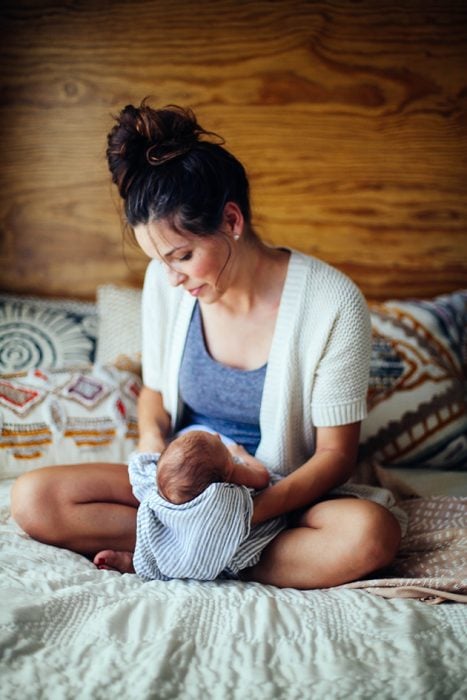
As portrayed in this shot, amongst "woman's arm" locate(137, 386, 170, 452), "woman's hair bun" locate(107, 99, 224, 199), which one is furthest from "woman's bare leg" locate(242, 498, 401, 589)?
"woman's hair bun" locate(107, 99, 224, 199)

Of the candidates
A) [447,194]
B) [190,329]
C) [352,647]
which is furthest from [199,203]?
[447,194]

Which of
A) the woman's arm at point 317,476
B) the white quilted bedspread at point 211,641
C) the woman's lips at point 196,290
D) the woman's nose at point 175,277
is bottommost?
the white quilted bedspread at point 211,641

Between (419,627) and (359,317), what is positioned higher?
(359,317)

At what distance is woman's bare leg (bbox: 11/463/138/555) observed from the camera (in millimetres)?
1439

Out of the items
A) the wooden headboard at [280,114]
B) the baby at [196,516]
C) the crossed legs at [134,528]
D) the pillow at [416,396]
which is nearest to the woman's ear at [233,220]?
the baby at [196,516]

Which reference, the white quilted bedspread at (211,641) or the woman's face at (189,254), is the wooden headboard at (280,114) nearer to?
the woman's face at (189,254)

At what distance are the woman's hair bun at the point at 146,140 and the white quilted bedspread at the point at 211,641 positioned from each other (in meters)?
0.78

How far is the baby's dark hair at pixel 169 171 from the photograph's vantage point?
1401 millimetres

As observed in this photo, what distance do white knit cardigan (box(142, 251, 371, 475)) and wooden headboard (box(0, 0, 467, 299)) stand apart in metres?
0.69

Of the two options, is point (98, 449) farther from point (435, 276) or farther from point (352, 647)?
point (435, 276)

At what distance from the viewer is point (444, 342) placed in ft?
6.65

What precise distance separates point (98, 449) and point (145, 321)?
0.33 metres

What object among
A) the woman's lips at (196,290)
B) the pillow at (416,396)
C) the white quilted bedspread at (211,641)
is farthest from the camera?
the pillow at (416,396)

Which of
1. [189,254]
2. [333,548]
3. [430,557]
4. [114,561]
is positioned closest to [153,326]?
[189,254]
